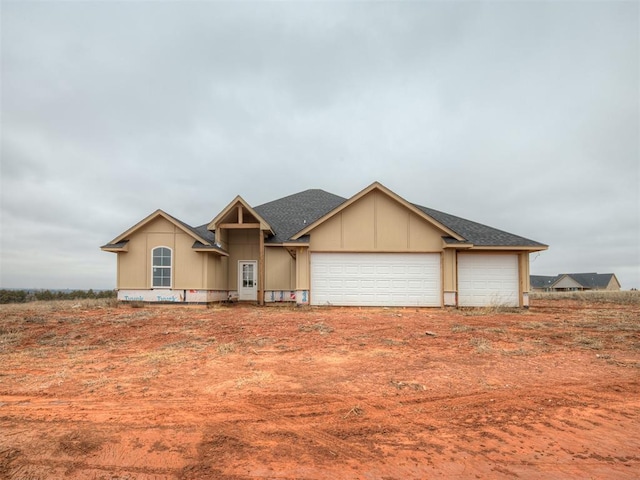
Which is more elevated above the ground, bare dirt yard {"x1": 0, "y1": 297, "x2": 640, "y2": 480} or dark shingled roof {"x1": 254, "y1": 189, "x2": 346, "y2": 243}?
dark shingled roof {"x1": 254, "y1": 189, "x2": 346, "y2": 243}

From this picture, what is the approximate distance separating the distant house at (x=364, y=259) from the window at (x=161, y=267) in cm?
5

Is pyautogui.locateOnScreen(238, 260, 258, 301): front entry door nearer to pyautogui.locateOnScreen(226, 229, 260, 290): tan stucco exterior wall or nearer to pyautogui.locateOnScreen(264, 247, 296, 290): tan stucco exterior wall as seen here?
pyautogui.locateOnScreen(226, 229, 260, 290): tan stucco exterior wall

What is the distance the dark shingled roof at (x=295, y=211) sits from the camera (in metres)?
20.1

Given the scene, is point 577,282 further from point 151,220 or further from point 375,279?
point 151,220

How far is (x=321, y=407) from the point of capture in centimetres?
446

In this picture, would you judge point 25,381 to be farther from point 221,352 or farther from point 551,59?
point 551,59

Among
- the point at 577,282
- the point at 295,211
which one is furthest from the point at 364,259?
the point at 577,282

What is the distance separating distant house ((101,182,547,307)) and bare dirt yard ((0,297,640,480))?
7.20 m

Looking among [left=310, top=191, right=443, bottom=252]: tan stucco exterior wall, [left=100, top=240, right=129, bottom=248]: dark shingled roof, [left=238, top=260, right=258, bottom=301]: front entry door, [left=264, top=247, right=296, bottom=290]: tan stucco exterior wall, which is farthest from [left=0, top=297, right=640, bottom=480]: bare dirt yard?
[left=238, top=260, right=258, bottom=301]: front entry door

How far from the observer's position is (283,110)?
2456 centimetres

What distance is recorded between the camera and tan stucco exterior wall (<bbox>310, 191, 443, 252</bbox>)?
1605cm

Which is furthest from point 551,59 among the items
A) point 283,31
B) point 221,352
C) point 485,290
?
point 221,352

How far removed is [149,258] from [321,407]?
14921 mm

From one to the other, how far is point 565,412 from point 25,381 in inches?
297
